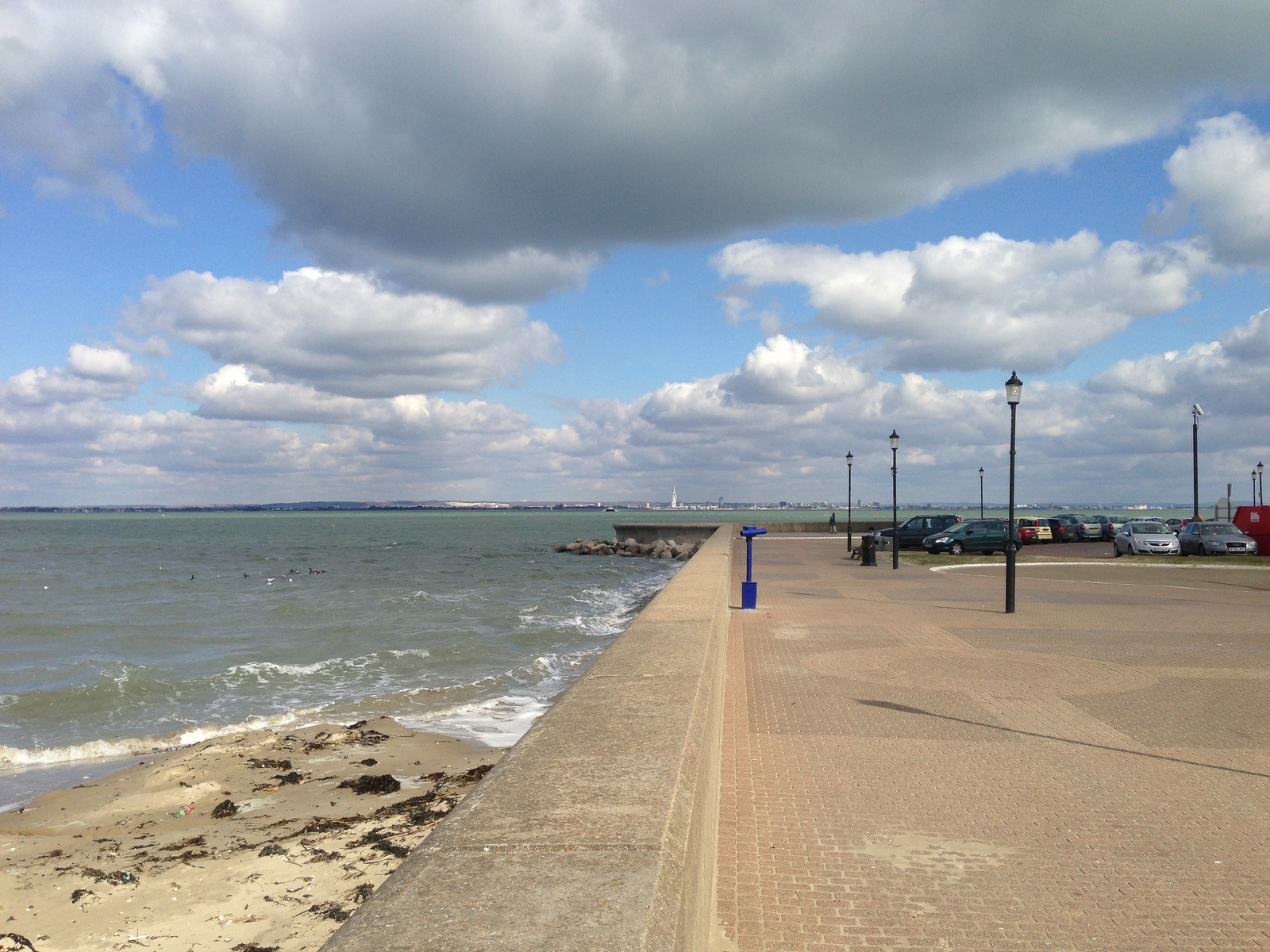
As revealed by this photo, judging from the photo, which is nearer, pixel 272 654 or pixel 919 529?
pixel 272 654

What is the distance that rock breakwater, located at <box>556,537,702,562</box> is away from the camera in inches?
2177

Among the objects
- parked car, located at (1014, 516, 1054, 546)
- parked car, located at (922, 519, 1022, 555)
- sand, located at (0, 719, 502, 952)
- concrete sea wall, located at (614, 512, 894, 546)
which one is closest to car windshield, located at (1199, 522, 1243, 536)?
parked car, located at (922, 519, 1022, 555)

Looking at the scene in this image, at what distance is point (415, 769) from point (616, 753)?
6255 mm

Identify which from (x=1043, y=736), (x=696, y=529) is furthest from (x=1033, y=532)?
(x=1043, y=736)

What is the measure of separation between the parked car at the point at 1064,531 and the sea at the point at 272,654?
23.2 meters

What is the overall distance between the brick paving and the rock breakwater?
133 ft

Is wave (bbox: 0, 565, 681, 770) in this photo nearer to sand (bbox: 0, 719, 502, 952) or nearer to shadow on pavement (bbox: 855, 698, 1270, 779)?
sand (bbox: 0, 719, 502, 952)

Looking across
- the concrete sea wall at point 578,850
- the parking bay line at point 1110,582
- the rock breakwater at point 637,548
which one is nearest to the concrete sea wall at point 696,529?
the rock breakwater at point 637,548

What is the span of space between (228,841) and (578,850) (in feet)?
20.3

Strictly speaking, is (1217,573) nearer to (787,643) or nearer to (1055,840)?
(787,643)

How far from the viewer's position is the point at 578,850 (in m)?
3.01

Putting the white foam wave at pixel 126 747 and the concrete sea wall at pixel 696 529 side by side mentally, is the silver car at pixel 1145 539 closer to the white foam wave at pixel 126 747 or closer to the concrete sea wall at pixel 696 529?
the concrete sea wall at pixel 696 529

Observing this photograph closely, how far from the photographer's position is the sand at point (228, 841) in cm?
610

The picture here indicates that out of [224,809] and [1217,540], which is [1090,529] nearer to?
[1217,540]
